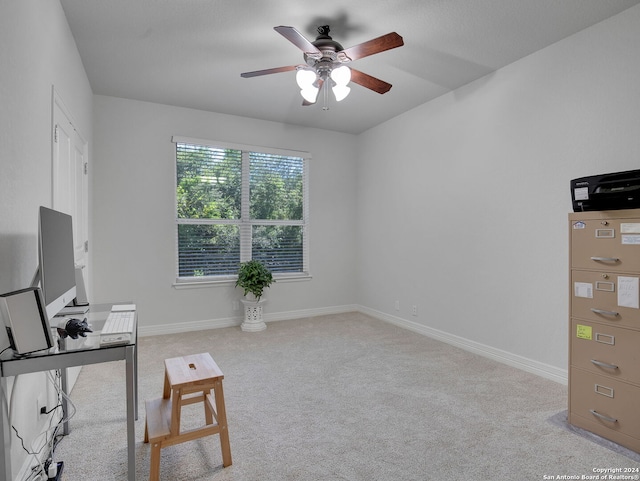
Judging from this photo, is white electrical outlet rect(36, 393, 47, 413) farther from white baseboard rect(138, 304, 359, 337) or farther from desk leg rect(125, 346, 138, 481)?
white baseboard rect(138, 304, 359, 337)

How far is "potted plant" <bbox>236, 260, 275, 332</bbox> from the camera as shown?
14.6ft

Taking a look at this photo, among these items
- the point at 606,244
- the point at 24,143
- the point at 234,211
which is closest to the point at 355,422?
the point at 606,244

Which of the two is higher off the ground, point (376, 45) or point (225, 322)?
point (376, 45)

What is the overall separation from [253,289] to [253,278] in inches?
5.2

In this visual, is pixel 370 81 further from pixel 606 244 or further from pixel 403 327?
pixel 403 327

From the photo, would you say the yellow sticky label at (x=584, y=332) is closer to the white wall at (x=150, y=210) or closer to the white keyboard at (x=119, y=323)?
the white keyboard at (x=119, y=323)

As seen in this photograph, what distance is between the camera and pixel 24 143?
69.5 inches

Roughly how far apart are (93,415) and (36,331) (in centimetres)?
136

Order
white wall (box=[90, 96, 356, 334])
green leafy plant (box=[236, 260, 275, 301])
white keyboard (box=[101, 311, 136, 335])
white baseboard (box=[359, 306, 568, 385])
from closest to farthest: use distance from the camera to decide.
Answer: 1. white keyboard (box=[101, 311, 136, 335])
2. white baseboard (box=[359, 306, 568, 385])
3. white wall (box=[90, 96, 356, 334])
4. green leafy plant (box=[236, 260, 275, 301])

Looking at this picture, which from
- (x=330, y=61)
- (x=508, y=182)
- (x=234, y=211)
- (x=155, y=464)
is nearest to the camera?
(x=155, y=464)

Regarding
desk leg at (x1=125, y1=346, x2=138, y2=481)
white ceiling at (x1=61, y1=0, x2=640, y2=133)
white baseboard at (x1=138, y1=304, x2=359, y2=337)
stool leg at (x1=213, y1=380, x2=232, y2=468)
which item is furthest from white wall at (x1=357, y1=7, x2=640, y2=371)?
desk leg at (x1=125, y1=346, x2=138, y2=481)

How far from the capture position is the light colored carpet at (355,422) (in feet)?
6.11

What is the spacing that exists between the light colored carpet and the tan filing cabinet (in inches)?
7.2

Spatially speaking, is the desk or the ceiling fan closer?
the desk
